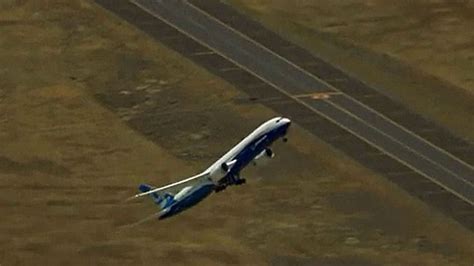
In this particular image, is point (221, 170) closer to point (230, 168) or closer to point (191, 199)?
point (230, 168)

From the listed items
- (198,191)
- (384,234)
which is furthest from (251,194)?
(198,191)

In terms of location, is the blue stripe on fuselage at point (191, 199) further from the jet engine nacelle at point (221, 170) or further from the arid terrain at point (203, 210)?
the arid terrain at point (203, 210)

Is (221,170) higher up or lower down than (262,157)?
lower down

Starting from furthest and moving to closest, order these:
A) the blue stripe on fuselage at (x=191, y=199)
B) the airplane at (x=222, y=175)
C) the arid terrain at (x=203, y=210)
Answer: the arid terrain at (x=203, y=210)
the blue stripe on fuselage at (x=191, y=199)
the airplane at (x=222, y=175)

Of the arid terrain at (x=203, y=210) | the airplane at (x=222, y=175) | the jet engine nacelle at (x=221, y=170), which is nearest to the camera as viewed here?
the jet engine nacelle at (x=221, y=170)

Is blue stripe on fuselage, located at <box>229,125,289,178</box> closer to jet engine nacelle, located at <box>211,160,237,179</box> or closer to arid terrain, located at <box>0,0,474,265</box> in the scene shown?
jet engine nacelle, located at <box>211,160,237,179</box>

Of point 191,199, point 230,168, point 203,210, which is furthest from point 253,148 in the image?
point 203,210

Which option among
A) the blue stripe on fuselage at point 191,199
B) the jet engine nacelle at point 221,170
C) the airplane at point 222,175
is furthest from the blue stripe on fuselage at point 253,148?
the blue stripe on fuselage at point 191,199

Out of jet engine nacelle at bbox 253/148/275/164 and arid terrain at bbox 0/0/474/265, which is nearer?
jet engine nacelle at bbox 253/148/275/164

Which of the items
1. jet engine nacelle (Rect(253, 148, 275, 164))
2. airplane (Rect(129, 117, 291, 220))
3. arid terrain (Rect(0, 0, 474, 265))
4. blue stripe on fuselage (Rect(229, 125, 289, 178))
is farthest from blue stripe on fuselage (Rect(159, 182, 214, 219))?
arid terrain (Rect(0, 0, 474, 265))

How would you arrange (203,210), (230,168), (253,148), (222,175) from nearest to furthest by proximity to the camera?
1. (230,168)
2. (222,175)
3. (253,148)
4. (203,210)
